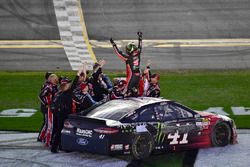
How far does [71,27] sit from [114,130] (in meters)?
16.4

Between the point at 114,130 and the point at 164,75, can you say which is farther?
the point at 164,75

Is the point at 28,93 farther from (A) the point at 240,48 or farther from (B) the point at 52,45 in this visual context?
(A) the point at 240,48

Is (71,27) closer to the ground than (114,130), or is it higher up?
higher up

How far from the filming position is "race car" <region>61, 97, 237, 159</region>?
53.5 feet

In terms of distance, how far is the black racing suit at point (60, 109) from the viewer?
17609 mm

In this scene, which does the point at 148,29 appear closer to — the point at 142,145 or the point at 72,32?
the point at 72,32

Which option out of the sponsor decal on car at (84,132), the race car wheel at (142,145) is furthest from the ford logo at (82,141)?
the race car wheel at (142,145)

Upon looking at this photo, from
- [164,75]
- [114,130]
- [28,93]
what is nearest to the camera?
[114,130]

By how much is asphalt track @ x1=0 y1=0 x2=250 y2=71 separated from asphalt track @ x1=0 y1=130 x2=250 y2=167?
36.4ft

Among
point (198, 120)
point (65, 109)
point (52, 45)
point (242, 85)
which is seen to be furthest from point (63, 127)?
point (52, 45)

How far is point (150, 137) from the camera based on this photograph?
16.8 meters

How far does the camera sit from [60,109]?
58.0 ft

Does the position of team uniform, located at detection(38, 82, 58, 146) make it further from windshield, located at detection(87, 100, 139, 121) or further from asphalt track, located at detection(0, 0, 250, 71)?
asphalt track, located at detection(0, 0, 250, 71)

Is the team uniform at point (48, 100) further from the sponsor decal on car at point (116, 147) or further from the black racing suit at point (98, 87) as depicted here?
the sponsor decal on car at point (116, 147)
